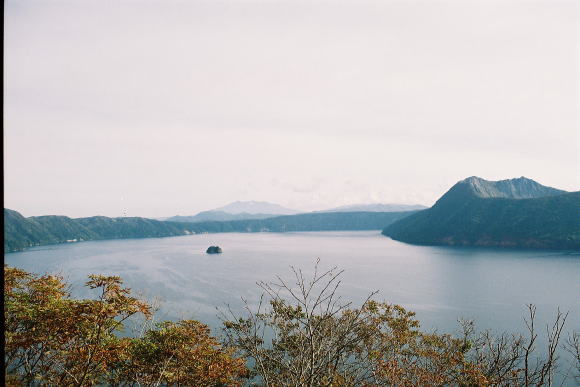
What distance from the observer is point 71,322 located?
43.1 ft

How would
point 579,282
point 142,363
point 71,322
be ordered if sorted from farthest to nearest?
point 579,282 < point 142,363 < point 71,322

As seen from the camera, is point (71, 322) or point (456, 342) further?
point (456, 342)

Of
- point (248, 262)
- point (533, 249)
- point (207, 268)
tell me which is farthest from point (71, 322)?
point (533, 249)

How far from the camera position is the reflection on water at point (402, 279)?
56156 millimetres

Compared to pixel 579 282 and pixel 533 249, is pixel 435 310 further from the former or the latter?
pixel 533 249

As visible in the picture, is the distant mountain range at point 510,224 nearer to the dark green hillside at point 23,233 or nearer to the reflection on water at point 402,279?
the reflection on water at point 402,279

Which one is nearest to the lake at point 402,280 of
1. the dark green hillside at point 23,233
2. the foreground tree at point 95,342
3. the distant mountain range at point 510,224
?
the distant mountain range at point 510,224

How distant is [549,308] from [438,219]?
149454 millimetres

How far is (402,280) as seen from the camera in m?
82.4

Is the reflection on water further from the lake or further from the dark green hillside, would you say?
the dark green hillside

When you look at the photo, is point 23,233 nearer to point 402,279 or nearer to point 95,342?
point 402,279

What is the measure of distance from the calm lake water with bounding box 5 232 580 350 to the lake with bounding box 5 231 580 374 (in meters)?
0.14

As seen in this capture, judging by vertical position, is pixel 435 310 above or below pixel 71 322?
below

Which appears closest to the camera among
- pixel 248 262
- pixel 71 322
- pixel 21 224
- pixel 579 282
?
pixel 71 322
